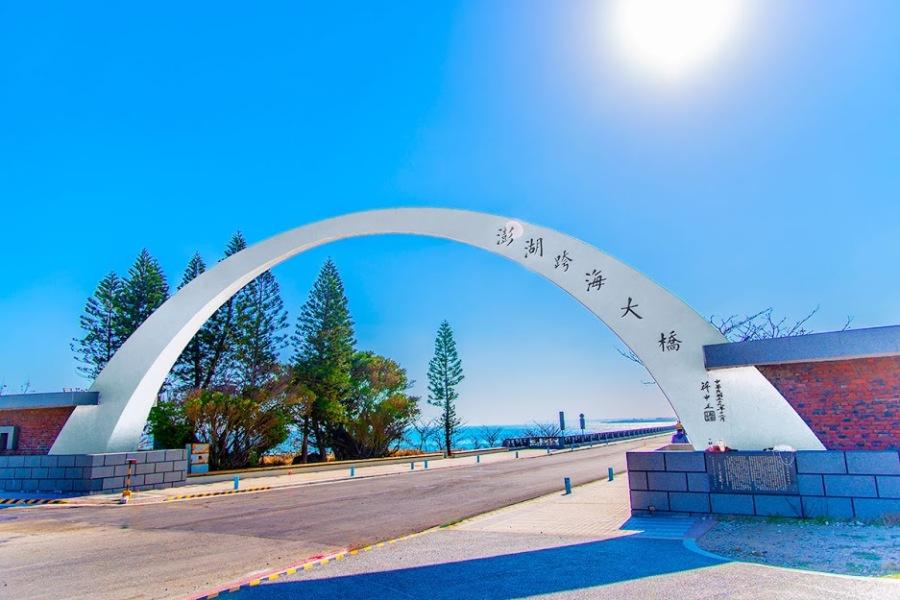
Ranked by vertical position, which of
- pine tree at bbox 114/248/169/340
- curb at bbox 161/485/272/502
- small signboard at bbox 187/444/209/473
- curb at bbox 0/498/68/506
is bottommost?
curb at bbox 161/485/272/502

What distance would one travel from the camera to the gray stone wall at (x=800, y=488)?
23.1ft

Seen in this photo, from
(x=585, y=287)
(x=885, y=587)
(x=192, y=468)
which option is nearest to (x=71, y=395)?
(x=192, y=468)

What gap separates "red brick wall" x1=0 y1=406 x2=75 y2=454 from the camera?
14805 millimetres

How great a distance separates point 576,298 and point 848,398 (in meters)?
4.33

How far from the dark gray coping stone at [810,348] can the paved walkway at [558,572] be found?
251cm

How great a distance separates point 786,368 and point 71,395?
15.8 metres

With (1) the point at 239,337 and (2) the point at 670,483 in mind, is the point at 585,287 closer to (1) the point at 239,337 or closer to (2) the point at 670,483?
(2) the point at 670,483

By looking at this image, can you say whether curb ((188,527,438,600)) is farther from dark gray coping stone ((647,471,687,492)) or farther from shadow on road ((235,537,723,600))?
dark gray coping stone ((647,471,687,492))

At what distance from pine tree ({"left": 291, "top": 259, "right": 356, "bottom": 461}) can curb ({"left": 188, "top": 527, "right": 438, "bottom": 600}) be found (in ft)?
72.9

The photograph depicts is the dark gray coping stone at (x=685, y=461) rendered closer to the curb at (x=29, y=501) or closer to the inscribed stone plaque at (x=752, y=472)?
the inscribed stone plaque at (x=752, y=472)

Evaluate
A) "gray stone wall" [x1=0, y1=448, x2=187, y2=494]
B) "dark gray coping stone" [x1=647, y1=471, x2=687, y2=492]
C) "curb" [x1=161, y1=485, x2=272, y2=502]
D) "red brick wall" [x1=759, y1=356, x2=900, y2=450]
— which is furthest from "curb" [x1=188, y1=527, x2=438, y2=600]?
"gray stone wall" [x1=0, y1=448, x2=187, y2=494]

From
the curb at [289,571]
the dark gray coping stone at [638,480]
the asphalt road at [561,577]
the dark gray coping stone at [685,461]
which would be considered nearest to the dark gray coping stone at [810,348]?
the dark gray coping stone at [685,461]

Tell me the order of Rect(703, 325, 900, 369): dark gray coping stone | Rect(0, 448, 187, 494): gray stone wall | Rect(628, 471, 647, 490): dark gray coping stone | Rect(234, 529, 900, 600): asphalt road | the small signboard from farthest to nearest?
1. the small signboard
2. Rect(0, 448, 187, 494): gray stone wall
3. Rect(628, 471, 647, 490): dark gray coping stone
4. Rect(703, 325, 900, 369): dark gray coping stone
5. Rect(234, 529, 900, 600): asphalt road

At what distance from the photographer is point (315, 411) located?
97.5ft
